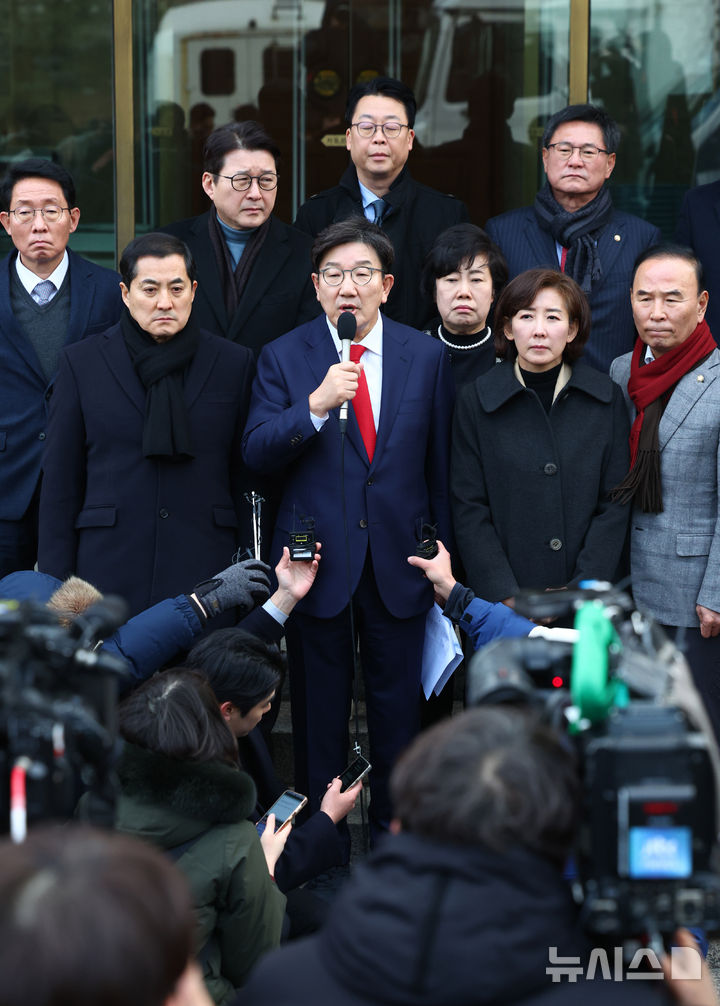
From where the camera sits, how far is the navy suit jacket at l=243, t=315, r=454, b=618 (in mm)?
3877

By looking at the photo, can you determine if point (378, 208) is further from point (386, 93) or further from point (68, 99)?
point (68, 99)

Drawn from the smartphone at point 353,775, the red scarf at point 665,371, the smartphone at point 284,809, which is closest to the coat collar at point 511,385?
the red scarf at point 665,371

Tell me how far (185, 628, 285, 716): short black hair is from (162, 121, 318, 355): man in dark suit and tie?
144 cm

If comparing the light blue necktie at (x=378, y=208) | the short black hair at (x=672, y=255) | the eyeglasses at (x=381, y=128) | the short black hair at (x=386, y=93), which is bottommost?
the short black hair at (x=672, y=255)

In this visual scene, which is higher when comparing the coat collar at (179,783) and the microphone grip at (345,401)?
the microphone grip at (345,401)

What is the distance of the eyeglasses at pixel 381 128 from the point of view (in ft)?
14.9

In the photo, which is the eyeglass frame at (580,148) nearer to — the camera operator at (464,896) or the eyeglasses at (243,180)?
the eyeglasses at (243,180)

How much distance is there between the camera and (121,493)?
3.90 meters

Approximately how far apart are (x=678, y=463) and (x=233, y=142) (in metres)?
1.80

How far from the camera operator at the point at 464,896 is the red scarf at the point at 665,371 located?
2.44m

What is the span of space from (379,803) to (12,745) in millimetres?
2500

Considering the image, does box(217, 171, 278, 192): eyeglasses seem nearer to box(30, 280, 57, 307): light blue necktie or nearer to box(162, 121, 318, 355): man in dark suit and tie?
box(162, 121, 318, 355): man in dark suit and tie

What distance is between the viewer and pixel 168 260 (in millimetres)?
3887

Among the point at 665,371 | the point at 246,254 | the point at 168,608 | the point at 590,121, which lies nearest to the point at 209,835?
the point at 168,608
